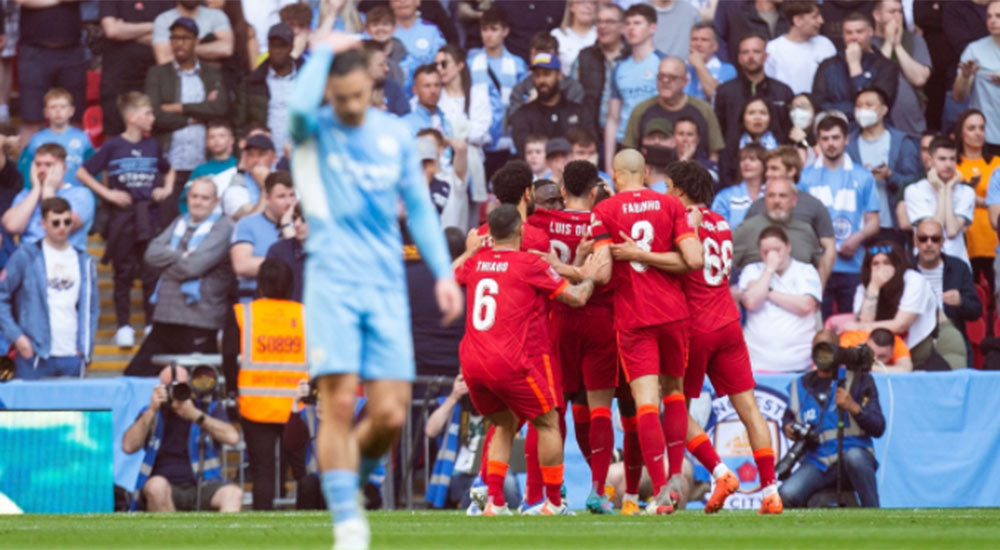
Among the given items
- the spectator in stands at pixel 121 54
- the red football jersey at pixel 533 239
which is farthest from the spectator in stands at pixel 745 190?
the spectator in stands at pixel 121 54

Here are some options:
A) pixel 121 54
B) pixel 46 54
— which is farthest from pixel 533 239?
pixel 46 54

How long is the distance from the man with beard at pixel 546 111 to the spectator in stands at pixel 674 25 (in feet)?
5.63

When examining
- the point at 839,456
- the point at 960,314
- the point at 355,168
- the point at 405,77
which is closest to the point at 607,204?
the point at 839,456

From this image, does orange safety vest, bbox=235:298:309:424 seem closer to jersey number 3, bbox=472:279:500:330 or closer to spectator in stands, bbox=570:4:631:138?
jersey number 3, bbox=472:279:500:330

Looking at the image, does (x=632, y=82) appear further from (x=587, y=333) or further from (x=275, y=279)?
(x=587, y=333)

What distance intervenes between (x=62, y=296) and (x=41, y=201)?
1217 mm

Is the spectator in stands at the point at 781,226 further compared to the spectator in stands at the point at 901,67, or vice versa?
the spectator in stands at the point at 901,67

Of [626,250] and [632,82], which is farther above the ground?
[632,82]

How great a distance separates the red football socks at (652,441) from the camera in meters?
11.6

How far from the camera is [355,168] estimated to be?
296 inches

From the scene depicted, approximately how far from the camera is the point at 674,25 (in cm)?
1983

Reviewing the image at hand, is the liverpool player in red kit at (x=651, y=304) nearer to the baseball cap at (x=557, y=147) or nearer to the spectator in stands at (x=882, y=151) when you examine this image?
the baseball cap at (x=557, y=147)

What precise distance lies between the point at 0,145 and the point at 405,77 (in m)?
4.54

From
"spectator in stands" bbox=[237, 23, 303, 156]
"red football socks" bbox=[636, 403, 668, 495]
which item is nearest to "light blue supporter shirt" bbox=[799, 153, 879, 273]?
"spectator in stands" bbox=[237, 23, 303, 156]
